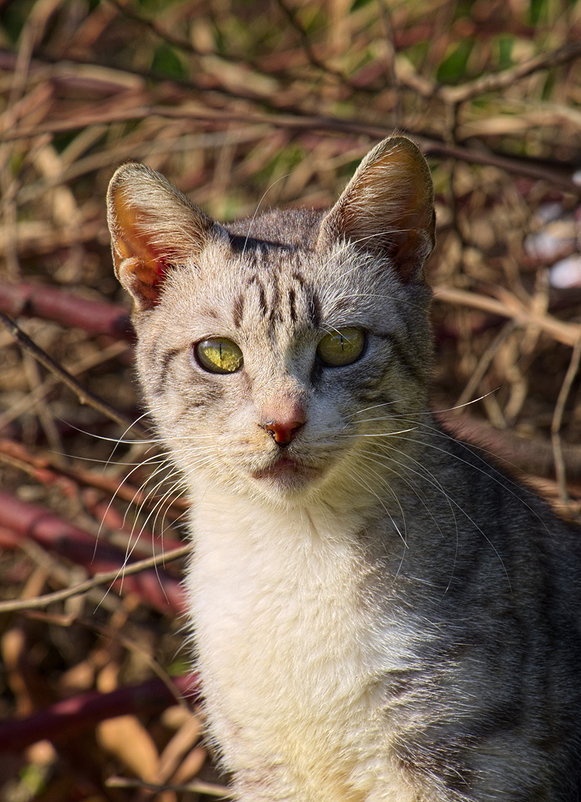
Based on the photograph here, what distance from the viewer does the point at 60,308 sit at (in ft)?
9.82

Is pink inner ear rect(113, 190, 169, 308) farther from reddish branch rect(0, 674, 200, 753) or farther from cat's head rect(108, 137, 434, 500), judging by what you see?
reddish branch rect(0, 674, 200, 753)

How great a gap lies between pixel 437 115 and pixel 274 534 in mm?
2853

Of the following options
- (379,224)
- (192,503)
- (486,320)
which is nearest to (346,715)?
(192,503)

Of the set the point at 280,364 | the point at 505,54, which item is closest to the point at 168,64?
the point at 505,54

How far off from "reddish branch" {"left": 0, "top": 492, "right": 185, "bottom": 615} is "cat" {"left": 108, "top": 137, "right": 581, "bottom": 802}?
460 millimetres

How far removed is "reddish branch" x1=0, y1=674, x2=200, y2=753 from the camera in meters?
2.61

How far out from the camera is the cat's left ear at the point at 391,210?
2.11m

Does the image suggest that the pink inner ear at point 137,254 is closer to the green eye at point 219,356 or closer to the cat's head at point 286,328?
the cat's head at point 286,328

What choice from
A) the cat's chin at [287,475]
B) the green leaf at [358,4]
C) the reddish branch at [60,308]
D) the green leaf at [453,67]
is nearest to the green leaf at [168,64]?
the green leaf at [358,4]

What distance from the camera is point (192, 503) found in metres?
2.35

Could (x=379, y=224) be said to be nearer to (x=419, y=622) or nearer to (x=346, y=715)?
(x=419, y=622)

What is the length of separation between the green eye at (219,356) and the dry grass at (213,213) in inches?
20.8

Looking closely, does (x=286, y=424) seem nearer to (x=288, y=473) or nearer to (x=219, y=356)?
(x=288, y=473)

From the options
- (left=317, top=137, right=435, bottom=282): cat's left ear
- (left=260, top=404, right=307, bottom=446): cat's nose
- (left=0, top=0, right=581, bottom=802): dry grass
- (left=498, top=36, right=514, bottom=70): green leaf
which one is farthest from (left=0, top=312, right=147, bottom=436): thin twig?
(left=498, top=36, right=514, bottom=70): green leaf
